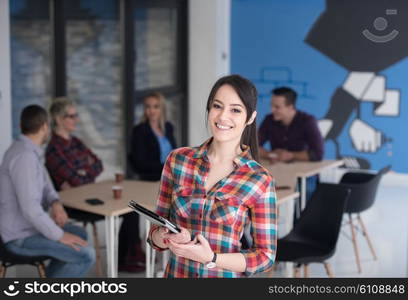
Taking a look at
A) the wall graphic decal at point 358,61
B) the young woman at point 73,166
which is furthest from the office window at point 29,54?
the wall graphic decal at point 358,61

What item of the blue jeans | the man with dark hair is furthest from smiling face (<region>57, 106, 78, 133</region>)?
the man with dark hair

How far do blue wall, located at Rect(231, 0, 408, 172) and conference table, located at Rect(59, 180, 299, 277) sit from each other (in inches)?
160

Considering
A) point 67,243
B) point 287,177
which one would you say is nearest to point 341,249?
point 287,177

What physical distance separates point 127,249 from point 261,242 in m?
3.47

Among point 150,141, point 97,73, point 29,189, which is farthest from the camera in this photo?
point 97,73

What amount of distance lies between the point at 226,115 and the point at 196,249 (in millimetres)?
459

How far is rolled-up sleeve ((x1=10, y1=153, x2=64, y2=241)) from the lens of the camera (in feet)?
14.2

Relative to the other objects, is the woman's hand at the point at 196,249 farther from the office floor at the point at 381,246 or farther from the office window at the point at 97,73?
the office window at the point at 97,73

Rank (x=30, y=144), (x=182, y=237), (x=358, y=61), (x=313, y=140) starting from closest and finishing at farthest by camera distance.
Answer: (x=182, y=237) < (x=30, y=144) < (x=313, y=140) < (x=358, y=61)

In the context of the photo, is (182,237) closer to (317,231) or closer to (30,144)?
(30,144)

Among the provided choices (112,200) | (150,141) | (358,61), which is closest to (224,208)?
(112,200)

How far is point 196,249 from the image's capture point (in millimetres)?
2377

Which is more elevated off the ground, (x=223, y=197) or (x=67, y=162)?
(x=223, y=197)

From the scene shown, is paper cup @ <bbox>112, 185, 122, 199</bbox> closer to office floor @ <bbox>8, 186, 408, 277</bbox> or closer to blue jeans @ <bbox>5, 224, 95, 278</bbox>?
blue jeans @ <bbox>5, 224, 95, 278</bbox>
